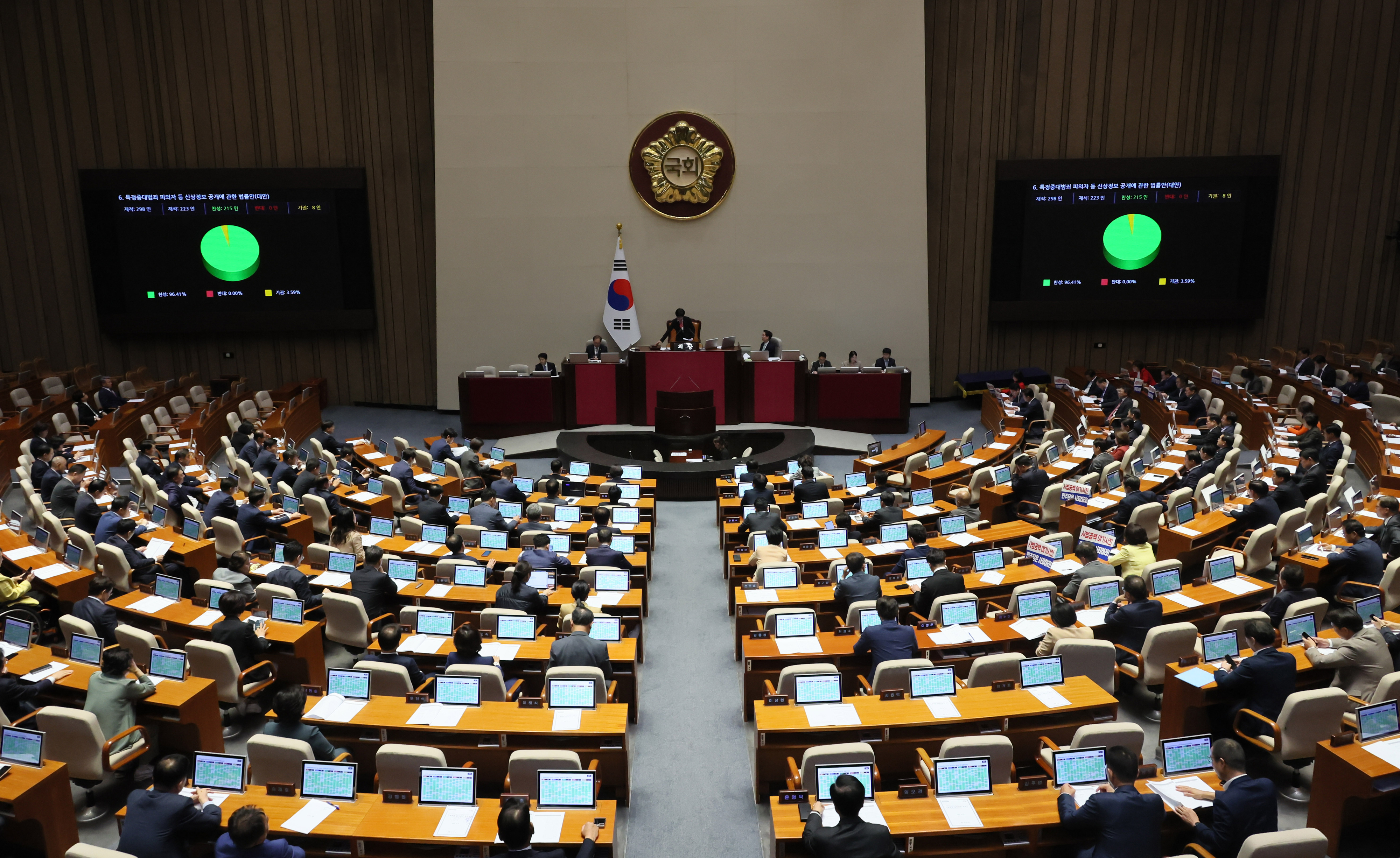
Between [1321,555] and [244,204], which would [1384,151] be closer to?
[1321,555]

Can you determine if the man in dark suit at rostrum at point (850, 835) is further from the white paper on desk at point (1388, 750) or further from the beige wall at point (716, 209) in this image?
the beige wall at point (716, 209)

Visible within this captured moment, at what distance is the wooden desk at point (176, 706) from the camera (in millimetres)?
6969

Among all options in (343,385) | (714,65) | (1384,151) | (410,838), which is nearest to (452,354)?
(343,385)

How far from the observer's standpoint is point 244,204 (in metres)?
19.9

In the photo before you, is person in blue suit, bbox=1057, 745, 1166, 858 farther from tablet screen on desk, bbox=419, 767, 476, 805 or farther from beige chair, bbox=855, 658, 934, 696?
tablet screen on desk, bbox=419, 767, 476, 805

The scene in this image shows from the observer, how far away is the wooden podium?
1686 cm

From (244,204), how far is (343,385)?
4.25 meters

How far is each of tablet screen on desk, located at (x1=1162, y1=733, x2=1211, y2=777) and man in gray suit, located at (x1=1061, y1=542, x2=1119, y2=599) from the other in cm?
274

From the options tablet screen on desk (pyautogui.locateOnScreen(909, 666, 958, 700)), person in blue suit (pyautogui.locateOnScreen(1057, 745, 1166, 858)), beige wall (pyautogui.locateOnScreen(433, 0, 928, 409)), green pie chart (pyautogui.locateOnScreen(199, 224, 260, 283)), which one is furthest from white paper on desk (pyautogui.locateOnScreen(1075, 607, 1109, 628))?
green pie chart (pyautogui.locateOnScreen(199, 224, 260, 283))

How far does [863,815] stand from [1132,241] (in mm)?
18120

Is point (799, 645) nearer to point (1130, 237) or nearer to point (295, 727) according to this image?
point (295, 727)

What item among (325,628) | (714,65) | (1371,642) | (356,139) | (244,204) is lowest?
(325,628)

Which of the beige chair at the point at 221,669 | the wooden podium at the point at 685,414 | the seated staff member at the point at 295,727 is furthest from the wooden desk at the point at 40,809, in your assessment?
the wooden podium at the point at 685,414

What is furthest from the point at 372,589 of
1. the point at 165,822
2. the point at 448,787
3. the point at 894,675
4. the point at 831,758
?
the point at 831,758
